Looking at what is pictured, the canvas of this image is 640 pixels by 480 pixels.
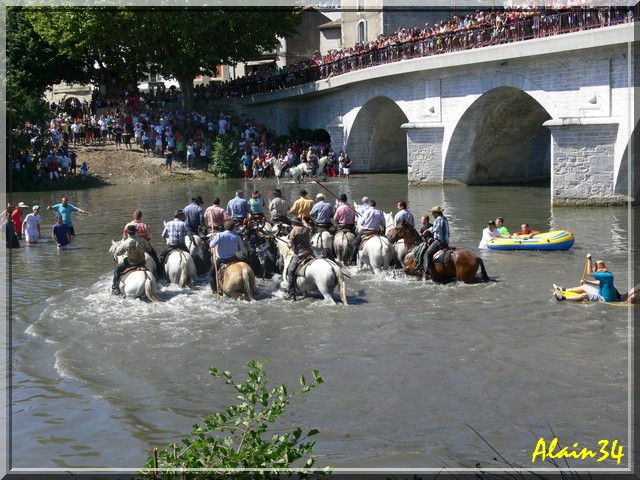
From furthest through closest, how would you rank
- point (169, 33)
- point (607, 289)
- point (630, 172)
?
point (169, 33) < point (630, 172) < point (607, 289)

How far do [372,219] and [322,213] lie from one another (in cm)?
119

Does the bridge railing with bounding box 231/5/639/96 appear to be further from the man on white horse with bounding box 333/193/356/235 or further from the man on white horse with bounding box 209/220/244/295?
the man on white horse with bounding box 209/220/244/295

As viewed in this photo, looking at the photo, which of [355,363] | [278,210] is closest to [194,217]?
[278,210]

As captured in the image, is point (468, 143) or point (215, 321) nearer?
point (215, 321)

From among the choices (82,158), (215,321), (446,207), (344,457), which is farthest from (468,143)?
(344,457)

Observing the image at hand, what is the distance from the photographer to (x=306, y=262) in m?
16.4

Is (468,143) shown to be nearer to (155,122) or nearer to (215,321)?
(155,122)

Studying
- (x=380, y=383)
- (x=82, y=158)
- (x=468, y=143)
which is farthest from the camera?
(x=82, y=158)

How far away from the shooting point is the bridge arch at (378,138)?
44.4 m

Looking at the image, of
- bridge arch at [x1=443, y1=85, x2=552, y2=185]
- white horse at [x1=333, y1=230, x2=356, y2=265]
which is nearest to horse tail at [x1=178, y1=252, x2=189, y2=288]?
white horse at [x1=333, y1=230, x2=356, y2=265]

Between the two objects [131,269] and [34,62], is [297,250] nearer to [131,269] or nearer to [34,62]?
[131,269]

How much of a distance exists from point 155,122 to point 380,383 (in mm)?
37816

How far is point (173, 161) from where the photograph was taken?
1770 inches

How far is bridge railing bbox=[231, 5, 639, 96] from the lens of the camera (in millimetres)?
27406
